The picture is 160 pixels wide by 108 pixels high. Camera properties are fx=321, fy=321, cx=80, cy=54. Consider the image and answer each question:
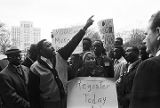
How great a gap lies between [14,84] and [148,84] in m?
3.66

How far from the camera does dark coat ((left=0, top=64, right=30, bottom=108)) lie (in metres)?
5.09

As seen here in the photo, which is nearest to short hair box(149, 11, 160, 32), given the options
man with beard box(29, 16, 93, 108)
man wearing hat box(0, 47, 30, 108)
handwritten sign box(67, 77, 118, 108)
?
handwritten sign box(67, 77, 118, 108)

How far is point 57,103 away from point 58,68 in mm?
504

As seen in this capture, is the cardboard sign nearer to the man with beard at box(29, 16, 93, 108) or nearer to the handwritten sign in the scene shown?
the man with beard at box(29, 16, 93, 108)

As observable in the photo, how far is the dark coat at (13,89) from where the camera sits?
5090 millimetres

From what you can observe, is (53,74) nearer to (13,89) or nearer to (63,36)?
(13,89)

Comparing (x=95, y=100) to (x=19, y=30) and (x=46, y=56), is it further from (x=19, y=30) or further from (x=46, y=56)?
(x=19, y=30)

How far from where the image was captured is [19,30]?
10950 cm

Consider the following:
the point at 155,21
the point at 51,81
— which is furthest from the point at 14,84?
the point at 155,21

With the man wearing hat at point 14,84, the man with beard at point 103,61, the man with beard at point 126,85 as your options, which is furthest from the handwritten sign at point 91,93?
the man wearing hat at point 14,84

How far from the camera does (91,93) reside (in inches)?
175

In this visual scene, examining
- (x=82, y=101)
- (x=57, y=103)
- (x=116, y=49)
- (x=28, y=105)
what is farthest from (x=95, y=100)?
(x=116, y=49)

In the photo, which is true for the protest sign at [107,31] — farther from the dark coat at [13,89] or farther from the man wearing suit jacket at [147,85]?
the man wearing suit jacket at [147,85]

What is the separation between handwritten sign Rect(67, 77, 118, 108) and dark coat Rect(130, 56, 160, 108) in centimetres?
237
